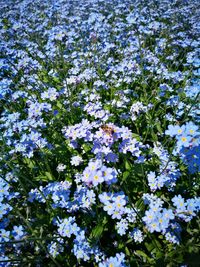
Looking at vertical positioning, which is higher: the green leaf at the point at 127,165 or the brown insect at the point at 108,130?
the green leaf at the point at 127,165

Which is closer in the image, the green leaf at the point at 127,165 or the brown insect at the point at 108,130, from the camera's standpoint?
the brown insect at the point at 108,130

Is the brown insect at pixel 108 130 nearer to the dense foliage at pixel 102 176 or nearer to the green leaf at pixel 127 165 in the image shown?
the dense foliage at pixel 102 176

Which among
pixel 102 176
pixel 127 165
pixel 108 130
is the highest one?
pixel 127 165

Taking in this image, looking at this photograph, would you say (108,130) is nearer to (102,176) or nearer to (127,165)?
(102,176)

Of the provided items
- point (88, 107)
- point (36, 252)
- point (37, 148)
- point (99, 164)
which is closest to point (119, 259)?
point (99, 164)

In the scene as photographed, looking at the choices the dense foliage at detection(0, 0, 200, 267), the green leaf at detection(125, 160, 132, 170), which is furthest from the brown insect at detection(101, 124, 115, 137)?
the green leaf at detection(125, 160, 132, 170)

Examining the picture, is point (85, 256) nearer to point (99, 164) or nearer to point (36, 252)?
point (36, 252)

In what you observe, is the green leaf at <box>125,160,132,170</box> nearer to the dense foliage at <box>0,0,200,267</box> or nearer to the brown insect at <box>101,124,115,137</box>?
the dense foliage at <box>0,0,200,267</box>

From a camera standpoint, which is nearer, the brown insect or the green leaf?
the brown insect

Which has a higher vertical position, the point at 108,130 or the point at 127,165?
the point at 127,165

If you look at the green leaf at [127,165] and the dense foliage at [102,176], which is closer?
the dense foliage at [102,176]

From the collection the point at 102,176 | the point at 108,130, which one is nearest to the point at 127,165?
the point at 108,130

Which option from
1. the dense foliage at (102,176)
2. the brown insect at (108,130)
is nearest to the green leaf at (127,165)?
the dense foliage at (102,176)
